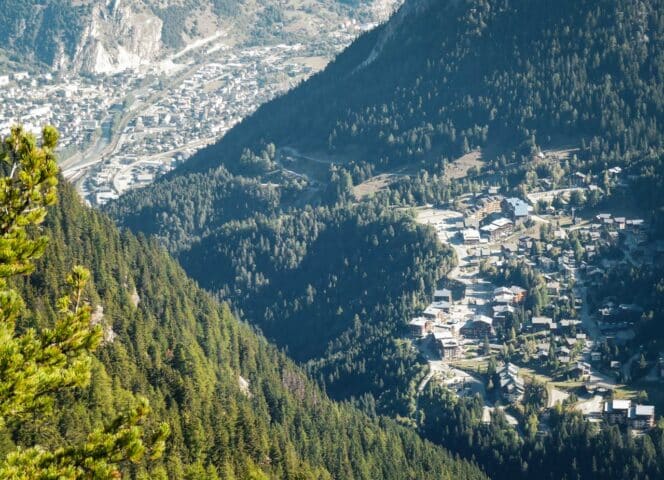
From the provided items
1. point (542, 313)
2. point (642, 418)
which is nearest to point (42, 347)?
point (642, 418)

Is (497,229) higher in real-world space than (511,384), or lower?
higher

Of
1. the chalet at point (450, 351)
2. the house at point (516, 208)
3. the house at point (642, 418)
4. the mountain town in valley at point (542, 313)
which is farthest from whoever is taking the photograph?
the house at point (516, 208)

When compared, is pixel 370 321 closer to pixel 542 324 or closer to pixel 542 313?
pixel 542 313

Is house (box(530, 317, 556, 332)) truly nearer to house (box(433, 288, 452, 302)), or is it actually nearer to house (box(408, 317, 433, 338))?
house (box(408, 317, 433, 338))

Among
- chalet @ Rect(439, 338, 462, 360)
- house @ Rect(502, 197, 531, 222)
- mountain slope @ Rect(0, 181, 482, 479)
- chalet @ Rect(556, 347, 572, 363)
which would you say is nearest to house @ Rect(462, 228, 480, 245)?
house @ Rect(502, 197, 531, 222)

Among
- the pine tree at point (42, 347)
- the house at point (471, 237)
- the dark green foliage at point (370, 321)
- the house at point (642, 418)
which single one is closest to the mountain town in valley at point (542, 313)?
the house at point (642, 418)

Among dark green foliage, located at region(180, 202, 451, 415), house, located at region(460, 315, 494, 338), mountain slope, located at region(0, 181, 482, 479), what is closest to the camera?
mountain slope, located at region(0, 181, 482, 479)

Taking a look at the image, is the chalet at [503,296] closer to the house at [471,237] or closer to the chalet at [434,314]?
the chalet at [434,314]
